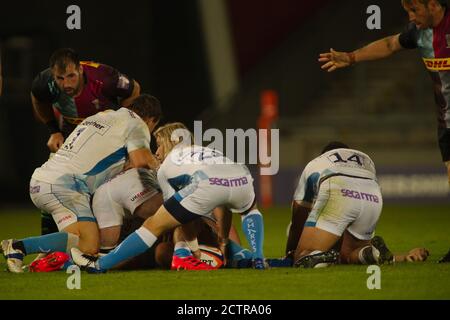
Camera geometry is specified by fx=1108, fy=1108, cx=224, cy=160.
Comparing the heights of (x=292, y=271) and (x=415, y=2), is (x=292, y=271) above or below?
below

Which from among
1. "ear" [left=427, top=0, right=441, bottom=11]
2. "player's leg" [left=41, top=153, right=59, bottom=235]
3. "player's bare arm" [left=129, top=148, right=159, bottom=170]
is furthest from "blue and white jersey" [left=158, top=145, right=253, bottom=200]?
"ear" [left=427, top=0, right=441, bottom=11]

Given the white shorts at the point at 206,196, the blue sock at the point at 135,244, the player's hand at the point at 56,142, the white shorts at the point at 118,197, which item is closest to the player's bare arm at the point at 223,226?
the white shorts at the point at 206,196

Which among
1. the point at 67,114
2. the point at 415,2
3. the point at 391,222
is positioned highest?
the point at 415,2

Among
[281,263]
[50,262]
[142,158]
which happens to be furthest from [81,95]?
[281,263]

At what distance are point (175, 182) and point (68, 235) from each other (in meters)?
1.06

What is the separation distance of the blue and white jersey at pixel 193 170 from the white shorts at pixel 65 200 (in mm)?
770

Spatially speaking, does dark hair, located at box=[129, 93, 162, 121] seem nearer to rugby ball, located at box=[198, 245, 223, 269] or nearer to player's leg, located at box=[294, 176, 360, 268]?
rugby ball, located at box=[198, 245, 223, 269]

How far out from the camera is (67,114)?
384 inches

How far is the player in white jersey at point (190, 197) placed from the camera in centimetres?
783

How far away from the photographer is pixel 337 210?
8.23m

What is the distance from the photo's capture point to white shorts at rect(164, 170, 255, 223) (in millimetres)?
7844

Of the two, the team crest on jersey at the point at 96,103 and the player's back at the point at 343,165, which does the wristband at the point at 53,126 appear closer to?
the team crest on jersey at the point at 96,103

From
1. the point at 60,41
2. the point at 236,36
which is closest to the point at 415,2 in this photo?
the point at 60,41
